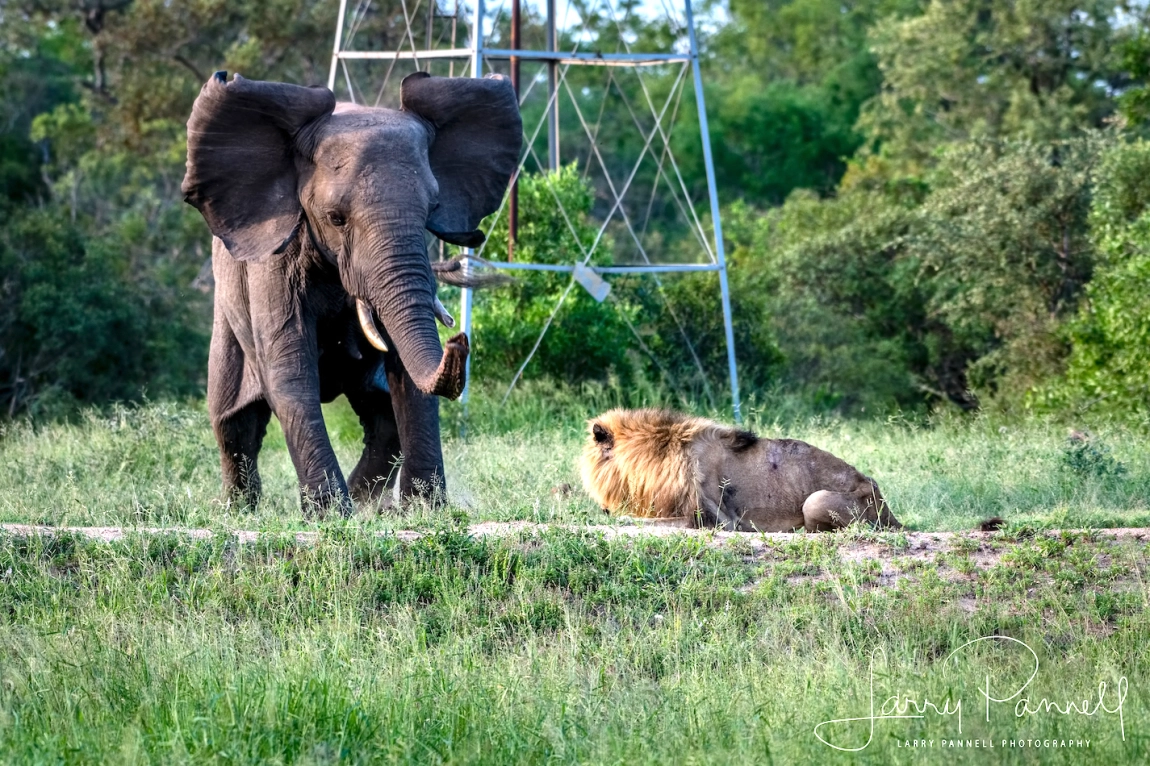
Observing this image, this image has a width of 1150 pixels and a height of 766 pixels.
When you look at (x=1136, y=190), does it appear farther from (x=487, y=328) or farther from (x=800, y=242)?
(x=487, y=328)

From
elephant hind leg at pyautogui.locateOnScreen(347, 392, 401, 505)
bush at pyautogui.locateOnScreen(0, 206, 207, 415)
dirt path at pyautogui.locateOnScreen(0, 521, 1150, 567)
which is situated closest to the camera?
dirt path at pyautogui.locateOnScreen(0, 521, 1150, 567)

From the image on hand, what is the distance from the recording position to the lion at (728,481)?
326 inches

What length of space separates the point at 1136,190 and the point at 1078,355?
7.22 ft

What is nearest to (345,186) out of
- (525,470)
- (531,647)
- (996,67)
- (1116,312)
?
(531,647)

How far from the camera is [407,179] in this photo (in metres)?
7.95

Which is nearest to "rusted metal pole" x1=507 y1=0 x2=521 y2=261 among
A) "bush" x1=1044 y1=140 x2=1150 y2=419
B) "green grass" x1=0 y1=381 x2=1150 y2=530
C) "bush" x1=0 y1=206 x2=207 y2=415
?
"green grass" x1=0 y1=381 x2=1150 y2=530

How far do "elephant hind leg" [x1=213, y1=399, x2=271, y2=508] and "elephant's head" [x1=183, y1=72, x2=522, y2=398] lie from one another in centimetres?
117

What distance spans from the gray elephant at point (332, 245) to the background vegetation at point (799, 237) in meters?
6.56

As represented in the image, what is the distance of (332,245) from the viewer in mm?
8070

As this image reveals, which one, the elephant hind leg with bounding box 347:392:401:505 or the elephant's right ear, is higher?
the elephant's right ear

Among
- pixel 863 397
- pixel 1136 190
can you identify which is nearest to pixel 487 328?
pixel 863 397

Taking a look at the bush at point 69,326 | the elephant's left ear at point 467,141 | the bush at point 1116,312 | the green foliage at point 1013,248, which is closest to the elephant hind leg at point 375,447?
the elephant's left ear at point 467,141

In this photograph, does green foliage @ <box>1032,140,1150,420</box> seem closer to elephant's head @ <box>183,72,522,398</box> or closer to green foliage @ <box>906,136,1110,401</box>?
green foliage @ <box>906,136,1110,401</box>

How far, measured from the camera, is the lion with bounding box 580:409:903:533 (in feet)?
27.1
